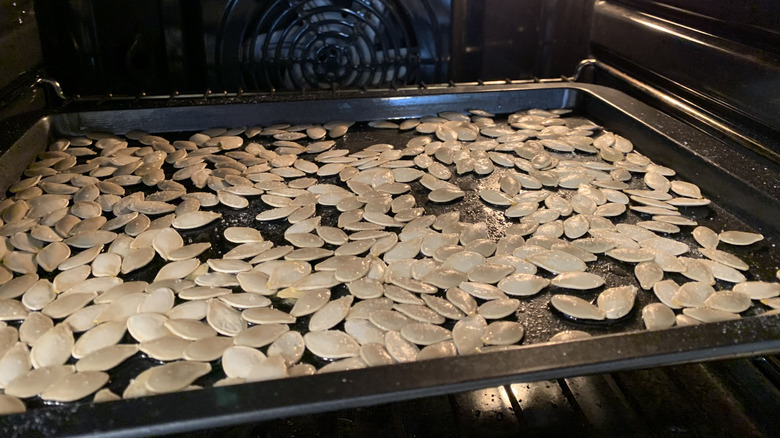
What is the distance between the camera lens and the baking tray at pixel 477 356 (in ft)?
1.92

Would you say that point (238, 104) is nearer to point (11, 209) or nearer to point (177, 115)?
point (177, 115)

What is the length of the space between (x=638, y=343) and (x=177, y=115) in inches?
39.2

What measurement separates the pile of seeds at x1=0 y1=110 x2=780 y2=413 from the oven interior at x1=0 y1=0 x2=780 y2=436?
111mm

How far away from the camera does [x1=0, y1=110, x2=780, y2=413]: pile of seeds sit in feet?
2.45

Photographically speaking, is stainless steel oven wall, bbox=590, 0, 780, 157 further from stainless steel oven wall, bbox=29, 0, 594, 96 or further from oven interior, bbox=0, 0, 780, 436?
stainless steel oven wall, bbox=29, 0, 594, 96

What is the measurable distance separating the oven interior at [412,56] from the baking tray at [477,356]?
0.03m

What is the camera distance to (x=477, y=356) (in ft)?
2.12

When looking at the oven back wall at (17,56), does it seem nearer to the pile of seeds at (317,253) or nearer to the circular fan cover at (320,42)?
the pile of seeds at (317,253)

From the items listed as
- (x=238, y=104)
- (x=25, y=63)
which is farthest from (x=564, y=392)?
(x=25, y=63)

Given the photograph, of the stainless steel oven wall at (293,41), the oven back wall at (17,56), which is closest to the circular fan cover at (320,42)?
the stainless steel oven wall at (293,41)

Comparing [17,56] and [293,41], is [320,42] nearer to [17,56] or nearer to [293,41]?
[293,41]

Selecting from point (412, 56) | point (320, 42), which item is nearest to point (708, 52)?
point (412, 56)

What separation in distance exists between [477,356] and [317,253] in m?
0.35

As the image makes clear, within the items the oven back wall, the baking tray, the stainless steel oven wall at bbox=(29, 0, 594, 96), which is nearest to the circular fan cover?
the stainless steel oven wall at bbox=(29, 0, 594, 96)
